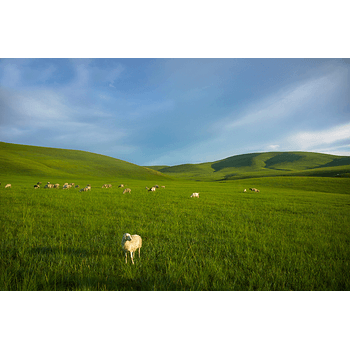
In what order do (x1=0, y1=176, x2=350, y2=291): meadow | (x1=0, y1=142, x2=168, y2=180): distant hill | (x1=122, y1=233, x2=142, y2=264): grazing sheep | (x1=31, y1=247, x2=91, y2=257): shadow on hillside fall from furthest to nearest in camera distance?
(x1=0, y1=142, x2=168, y2=180): distant hill → (x1=31, y1=247, x2=91, y2=257): shadow on hillside → (x1=122, y1=233, x2=142, y2=264): grazing sheep → (x1=0, y1=176, x2=350, y2=291): meadow

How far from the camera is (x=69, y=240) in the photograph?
562 centimetres

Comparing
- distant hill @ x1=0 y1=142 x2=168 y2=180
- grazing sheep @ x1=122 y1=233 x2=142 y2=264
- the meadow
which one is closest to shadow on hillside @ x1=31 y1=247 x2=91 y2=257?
the meadow

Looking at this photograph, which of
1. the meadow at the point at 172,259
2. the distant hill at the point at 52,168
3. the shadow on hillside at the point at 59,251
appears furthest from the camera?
the distant hill at the point at 52,168

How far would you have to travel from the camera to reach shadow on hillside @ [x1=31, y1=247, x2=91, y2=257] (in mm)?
4562

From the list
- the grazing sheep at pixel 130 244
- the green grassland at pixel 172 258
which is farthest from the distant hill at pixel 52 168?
the grazing sheep at pixel 130 244

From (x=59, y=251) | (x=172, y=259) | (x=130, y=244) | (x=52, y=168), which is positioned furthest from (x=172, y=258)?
(x=52, y=168)

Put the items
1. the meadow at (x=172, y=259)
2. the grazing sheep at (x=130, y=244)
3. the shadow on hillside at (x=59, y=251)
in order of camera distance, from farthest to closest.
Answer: the shadow on hillside at (x=59, y=251) → the grazing sheep at (x=130, y=244) → the meadow at (x=172, y=259)

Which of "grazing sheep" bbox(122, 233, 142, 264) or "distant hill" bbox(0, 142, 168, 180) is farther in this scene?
"distant hill" bbox(0, 142, 168, 180)

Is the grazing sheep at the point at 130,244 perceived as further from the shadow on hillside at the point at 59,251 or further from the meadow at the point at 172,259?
the shadow on hillside at the point at 59,251

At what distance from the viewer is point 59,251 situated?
15.3 ft

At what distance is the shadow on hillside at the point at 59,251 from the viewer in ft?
15.0

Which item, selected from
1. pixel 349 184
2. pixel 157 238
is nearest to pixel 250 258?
pixel 157 238

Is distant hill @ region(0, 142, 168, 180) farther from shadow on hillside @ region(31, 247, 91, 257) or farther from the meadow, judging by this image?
shadow on hillside @ region(31, 247, 91, 257)

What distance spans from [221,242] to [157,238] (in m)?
2.36
